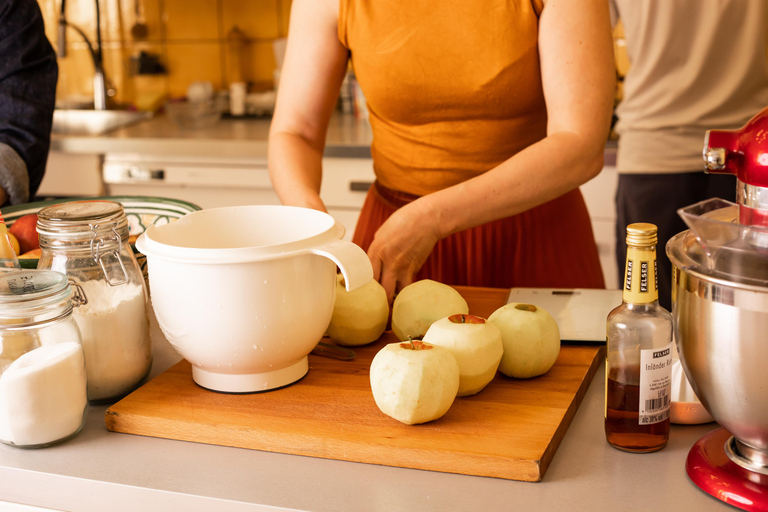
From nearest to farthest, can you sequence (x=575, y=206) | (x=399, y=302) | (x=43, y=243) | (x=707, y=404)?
(x=707, y=404), (x=43, y=243), (x=399, y=302), (x=575, y=206)

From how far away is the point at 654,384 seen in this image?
612mm

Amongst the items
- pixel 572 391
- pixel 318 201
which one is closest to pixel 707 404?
pixel 572 391

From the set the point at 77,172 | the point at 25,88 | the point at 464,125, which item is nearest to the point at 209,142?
the point at 77,172

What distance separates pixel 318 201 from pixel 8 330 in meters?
0.53

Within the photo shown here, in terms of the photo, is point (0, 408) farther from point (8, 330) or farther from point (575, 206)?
point (575, 206)

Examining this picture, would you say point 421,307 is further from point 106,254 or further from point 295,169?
point 295,169

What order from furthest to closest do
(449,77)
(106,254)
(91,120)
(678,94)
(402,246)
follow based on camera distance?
1. (91,120)
2. (678,94)
3. (449,77)
4. (402,246)
5. (106,254)

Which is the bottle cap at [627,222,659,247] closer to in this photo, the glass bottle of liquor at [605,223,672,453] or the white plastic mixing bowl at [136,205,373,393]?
the glass bottle of liquor at [605,223,672,453]

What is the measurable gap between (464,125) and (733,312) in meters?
0.77

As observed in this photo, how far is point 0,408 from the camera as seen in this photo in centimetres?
64

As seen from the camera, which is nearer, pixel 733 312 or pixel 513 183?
pixel 733 312

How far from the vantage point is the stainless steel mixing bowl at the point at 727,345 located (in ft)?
1.66

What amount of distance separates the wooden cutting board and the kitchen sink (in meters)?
2.46

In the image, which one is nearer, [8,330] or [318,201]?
[8,330]
